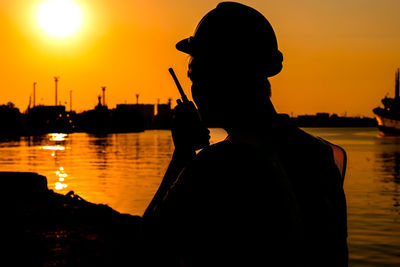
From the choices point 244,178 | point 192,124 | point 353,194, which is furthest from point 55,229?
point 353,194

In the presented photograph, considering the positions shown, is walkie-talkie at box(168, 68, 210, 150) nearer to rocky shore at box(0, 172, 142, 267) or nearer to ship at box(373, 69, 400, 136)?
rocky shore at box(0, 172, 142, 267)

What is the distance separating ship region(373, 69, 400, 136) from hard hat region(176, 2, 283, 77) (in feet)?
566

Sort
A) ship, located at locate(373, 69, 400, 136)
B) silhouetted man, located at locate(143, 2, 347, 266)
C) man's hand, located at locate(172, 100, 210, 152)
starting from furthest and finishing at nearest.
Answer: ship, located at locate(373, 69, 400, 136)
man's hand, located at locate(172, 100, 210, 152)
silhouetted man, located at locate(143, 2, 347, 266)

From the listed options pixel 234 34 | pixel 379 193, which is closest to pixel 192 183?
pixel 234 34

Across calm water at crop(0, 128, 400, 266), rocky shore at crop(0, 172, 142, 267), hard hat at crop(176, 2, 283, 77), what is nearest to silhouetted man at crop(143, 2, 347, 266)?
hard hat at crop(176, 2, 283, 77)

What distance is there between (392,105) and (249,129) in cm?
17611

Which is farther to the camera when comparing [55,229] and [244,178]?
[55,229]

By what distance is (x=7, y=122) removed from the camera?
7613 inches

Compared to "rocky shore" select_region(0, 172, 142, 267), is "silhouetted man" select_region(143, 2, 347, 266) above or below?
above

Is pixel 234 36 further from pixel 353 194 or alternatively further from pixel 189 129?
pixel 353 194

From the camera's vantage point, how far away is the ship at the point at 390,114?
16912cm

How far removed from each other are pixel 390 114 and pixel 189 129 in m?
175

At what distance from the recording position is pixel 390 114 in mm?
169750

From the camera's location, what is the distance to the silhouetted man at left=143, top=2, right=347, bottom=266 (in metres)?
1.65
